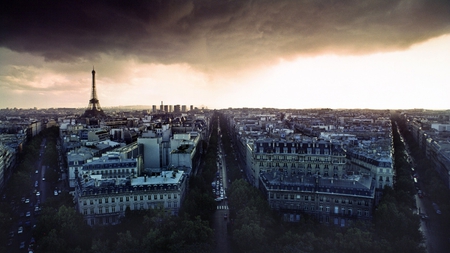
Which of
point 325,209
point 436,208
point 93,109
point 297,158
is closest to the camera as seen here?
point 325,209

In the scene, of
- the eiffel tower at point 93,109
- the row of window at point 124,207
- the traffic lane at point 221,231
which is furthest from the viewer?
the eiffel tower at point 93,109

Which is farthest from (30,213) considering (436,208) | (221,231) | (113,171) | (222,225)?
(436,208)

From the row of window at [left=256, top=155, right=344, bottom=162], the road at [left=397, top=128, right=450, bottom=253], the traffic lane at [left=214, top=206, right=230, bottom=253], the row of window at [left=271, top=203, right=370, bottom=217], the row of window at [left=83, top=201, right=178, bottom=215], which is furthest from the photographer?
the row of window at [left=256, top=155, right=344, bottom=162]

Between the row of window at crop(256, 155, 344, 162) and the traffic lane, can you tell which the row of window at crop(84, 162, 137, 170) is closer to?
the traffic lane

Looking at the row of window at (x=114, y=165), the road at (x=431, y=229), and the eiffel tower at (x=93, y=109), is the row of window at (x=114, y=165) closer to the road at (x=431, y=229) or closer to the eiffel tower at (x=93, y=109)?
the road at (x=431, y=229)

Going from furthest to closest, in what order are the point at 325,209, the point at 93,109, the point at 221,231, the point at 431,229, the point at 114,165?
the point at 93,109 < the point at 114,165 < the point at 325,209 < the point at 221,231 < the point at 431,229

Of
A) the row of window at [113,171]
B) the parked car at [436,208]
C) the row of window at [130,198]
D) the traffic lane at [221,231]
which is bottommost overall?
the traffic lane at [221,231]

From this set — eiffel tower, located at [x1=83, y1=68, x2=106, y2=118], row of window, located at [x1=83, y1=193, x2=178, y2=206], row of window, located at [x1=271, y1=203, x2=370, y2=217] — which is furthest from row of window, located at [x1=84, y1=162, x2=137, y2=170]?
eiffel tower, located at [x1=83, y1=68, x2=106, y2=118]

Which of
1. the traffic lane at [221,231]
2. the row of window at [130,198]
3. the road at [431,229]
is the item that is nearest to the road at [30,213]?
the row of window at [130,198]

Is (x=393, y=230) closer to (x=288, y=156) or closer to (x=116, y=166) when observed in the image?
(x=288, y=156)

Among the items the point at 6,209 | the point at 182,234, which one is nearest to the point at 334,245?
the point at 182,234

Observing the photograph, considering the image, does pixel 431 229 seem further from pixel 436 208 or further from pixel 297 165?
pixel 297 165
